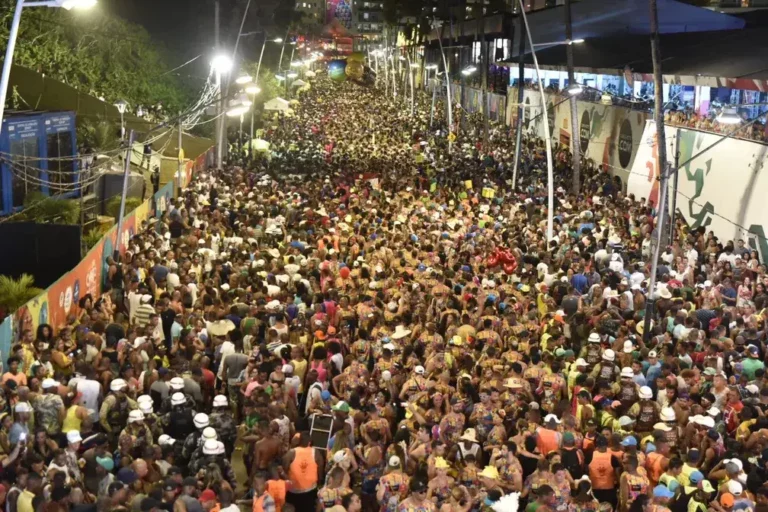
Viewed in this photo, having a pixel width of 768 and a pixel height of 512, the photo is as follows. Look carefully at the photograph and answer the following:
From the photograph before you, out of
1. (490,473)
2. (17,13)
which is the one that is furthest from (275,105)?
(490,473)

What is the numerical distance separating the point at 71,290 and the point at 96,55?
82.9ft

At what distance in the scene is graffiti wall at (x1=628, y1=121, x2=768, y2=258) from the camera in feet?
69.2

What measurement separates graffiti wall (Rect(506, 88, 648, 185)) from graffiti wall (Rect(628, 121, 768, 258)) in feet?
7.36

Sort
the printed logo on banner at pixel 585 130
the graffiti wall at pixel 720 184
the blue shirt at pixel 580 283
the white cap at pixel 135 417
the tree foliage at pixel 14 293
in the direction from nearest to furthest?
the white cap at pixel 135 417 < the blue shirt at pixel 580 283 < the tree foliage at pixel 14 293 < the graffiti wall at pixel 720 184 < the printed logo on banner at pixel 585 130

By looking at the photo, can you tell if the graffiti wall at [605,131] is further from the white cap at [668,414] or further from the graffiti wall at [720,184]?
the white cap at [668,414]

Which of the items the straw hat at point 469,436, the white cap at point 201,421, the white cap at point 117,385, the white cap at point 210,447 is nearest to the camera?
the white cap at point 210,447

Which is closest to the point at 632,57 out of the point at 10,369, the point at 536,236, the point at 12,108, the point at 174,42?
the point at 536,236

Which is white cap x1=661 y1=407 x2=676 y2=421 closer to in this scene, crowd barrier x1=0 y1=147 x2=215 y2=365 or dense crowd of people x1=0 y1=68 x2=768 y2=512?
dense crowd of people x1=0 y1=68 x2=768 y2=512

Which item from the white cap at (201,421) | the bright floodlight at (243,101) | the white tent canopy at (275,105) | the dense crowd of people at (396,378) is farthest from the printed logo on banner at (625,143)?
the white cap at (201,421)

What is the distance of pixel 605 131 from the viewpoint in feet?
108

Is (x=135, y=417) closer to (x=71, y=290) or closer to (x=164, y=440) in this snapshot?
(x=164, y=440)

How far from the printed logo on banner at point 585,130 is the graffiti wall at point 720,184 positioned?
7.81 metres

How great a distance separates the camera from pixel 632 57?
38.2m

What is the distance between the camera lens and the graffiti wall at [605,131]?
2951 centimetres
